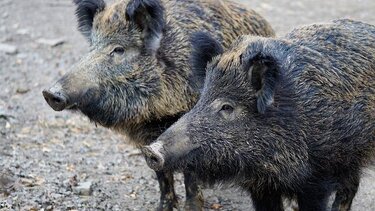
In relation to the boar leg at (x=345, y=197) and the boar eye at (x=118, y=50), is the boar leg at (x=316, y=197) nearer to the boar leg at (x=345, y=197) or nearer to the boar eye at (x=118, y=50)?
the boar leg at (x=345, y=197)

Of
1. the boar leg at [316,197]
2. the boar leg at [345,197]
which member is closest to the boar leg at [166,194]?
the boar leg at [345,197]

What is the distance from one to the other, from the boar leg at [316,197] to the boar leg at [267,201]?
0.79 feet

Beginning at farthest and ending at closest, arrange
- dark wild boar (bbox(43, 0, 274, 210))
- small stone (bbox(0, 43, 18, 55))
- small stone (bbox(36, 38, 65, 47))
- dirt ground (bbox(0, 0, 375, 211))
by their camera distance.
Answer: small stone (bbox(36, 38, 65, 47))
small stone (bbox(0, 43, 18, 55))
dirt ground (bbox(0, 0, 375, 211))
dark wild boar (bbox(43, 0, 274, 210))

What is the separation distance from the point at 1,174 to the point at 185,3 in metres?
2.17

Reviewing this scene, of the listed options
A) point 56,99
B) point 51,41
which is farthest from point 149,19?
point 51,41

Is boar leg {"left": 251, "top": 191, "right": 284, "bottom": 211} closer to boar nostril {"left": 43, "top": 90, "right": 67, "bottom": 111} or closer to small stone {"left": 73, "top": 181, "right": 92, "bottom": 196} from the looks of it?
boar nostril {"left": 43, "top": 90, "right": 67, "bottom": 111}

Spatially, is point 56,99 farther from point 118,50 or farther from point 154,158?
point 154,158

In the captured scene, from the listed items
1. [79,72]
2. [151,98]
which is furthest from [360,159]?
[79,72]

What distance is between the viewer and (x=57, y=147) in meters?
8.30

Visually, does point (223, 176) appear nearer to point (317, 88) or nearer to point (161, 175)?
point (317, 88)

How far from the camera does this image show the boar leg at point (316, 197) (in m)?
5.60

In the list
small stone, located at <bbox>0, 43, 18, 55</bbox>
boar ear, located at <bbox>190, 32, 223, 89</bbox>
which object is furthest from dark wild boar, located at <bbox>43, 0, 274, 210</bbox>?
small stone, located at <bbox>0, 43, 18, 55</bbox>

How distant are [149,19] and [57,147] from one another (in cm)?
235

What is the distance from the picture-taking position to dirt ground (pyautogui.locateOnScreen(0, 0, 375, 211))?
22.9 feet
